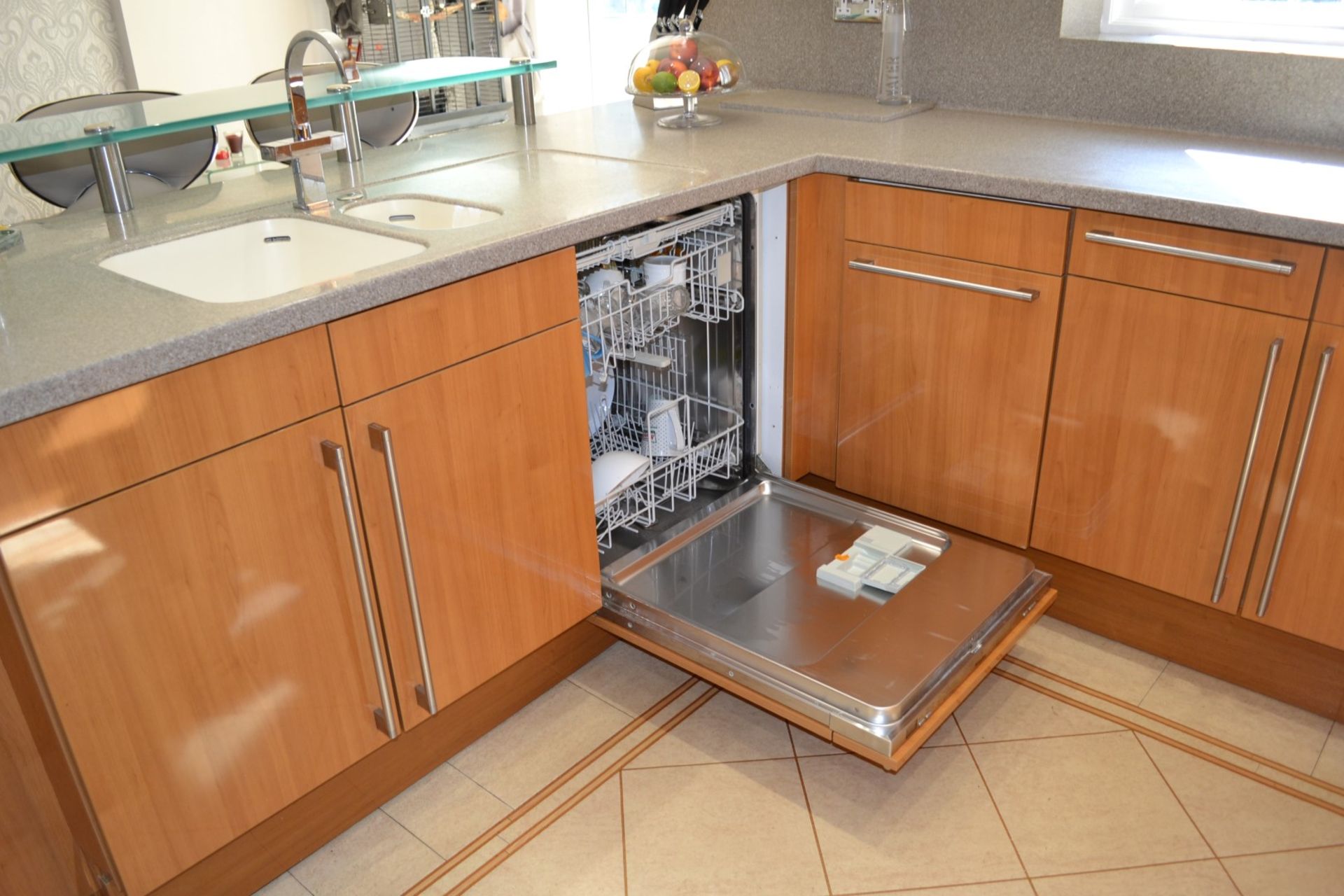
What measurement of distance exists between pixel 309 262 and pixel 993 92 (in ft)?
5.37

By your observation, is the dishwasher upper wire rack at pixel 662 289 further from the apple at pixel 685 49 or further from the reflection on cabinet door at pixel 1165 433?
the reflection on cabinet door at pixel 1165 433

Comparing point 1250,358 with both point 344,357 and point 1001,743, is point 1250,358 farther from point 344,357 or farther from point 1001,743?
point 344,357

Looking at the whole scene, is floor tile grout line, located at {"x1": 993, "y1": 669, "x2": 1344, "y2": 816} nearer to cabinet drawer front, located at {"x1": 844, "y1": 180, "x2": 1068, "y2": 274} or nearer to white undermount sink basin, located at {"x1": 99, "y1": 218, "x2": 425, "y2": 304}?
cabinet drawer front, located at {"x1": 844, "y1": 180, "x2": 1068, "y2": 274}

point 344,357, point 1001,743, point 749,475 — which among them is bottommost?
point 1001,743

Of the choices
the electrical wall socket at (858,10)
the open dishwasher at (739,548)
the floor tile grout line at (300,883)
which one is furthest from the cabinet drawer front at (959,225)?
the floor tile grout line at (300,883)

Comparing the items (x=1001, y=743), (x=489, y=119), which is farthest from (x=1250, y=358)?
(x=489, y=119)

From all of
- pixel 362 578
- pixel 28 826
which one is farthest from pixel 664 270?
pixel 28 826

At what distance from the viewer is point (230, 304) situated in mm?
1361

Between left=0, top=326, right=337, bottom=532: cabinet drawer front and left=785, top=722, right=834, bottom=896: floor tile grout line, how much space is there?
102 centimetres

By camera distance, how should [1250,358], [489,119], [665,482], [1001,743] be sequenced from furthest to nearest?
[489,119]
[665,482]
[1001,743]
[1250,358]

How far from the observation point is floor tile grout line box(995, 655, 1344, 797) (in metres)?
1.81

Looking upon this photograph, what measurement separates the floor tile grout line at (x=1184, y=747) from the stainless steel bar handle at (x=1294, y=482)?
0.88 ft

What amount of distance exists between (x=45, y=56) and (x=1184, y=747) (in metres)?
4.31

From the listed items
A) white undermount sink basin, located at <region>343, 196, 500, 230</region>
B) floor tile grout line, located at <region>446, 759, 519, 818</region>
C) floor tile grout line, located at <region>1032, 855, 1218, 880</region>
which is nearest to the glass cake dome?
white undermount sink basin, located at <region>343, 196, 500, 230</region>
